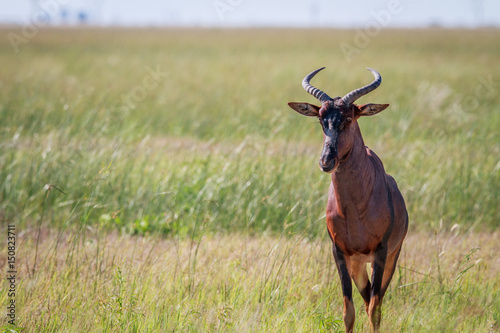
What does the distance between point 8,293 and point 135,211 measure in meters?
2.64

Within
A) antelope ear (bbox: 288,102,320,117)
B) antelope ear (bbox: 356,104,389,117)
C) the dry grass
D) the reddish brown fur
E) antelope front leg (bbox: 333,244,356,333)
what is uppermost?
antelope ear (bbox: 356,104,389,117)

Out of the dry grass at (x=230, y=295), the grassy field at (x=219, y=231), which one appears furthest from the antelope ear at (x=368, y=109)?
the dry grass at (x=230, y=295)

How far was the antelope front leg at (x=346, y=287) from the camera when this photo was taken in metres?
3.70

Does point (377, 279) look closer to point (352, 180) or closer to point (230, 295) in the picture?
A: point (352, 180)

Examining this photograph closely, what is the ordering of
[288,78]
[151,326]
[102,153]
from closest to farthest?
[151,326] → [102,153] → [288,78]

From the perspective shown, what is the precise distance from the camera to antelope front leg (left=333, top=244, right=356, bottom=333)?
370cm

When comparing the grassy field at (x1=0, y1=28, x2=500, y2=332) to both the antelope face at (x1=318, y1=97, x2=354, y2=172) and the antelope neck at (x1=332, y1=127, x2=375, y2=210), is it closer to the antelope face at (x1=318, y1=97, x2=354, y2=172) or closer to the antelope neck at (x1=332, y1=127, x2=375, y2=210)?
the antelope neck at (x1=332, y1=127, x2=375, y2=210)

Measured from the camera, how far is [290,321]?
4254mm

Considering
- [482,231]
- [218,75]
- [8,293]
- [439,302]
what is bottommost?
[8,293]

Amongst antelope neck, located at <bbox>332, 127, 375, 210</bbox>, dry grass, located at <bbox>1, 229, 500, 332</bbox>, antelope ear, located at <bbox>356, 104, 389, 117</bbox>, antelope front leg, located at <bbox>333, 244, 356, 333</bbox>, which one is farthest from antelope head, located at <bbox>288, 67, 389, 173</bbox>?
dry grass, located at <bbox>1, 229, 500, 332</bbox>

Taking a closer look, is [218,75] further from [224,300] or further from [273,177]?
[224,300]

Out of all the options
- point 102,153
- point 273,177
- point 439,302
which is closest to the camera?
point 439,302

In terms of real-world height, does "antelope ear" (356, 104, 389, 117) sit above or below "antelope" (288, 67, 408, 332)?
above

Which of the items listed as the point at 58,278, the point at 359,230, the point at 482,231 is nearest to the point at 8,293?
the point at 58,278
